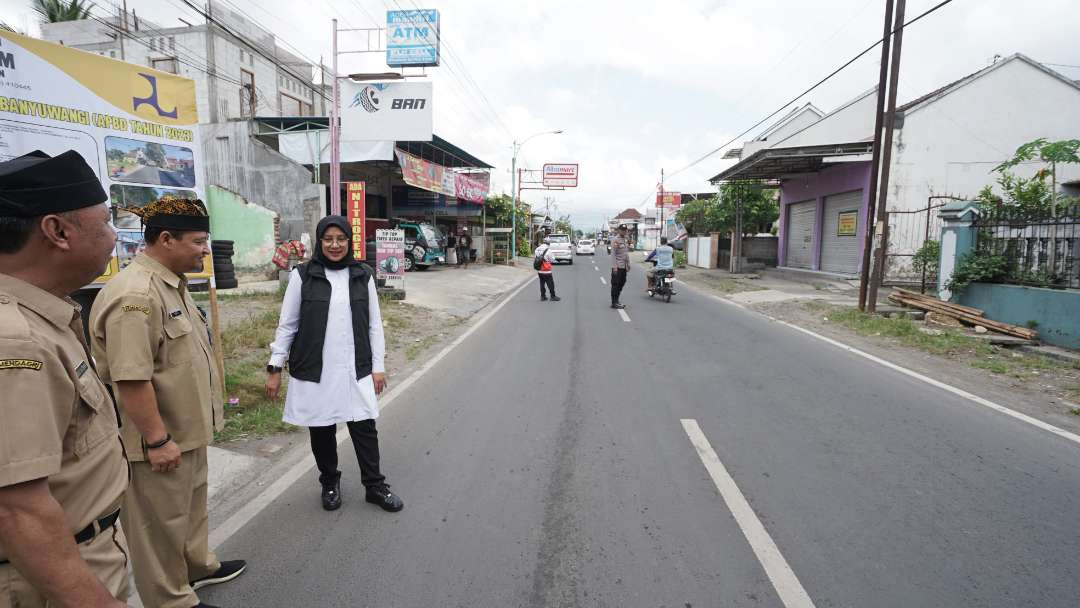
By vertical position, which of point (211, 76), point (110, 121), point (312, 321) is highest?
point (211, 76)

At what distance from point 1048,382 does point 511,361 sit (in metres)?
6.74

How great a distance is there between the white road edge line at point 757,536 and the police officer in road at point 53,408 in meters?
2.68

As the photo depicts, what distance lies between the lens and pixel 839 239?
66.3 feet

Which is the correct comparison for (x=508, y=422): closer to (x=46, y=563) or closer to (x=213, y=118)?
(x=46, y=563)

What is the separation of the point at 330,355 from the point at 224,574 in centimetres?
126

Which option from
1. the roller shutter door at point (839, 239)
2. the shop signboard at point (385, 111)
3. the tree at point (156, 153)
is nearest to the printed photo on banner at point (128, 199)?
the tree at point (156, 153)

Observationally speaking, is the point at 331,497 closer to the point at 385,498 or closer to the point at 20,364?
the point at 385,498

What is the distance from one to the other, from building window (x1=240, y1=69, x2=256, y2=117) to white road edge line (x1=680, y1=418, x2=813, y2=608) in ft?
83.0

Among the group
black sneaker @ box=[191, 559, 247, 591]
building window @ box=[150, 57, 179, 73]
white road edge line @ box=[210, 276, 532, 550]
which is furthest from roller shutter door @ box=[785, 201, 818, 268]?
building window @ box=[150, 57, 179, 73]

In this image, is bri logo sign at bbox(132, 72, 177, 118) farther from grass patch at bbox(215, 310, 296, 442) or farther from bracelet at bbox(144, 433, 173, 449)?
bracelet at bbox(144, 433, 173, 449)

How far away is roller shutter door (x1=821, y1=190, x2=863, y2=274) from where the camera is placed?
19062mm

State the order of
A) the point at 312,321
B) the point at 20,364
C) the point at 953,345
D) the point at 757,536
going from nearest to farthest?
the point at 20,364 → the point at 757,536 → the point at 312,321 → the point at 953,345

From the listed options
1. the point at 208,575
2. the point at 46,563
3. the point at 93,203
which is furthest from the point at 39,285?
the point at 208,575

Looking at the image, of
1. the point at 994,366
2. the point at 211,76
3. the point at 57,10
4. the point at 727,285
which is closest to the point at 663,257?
the point at 727,285
